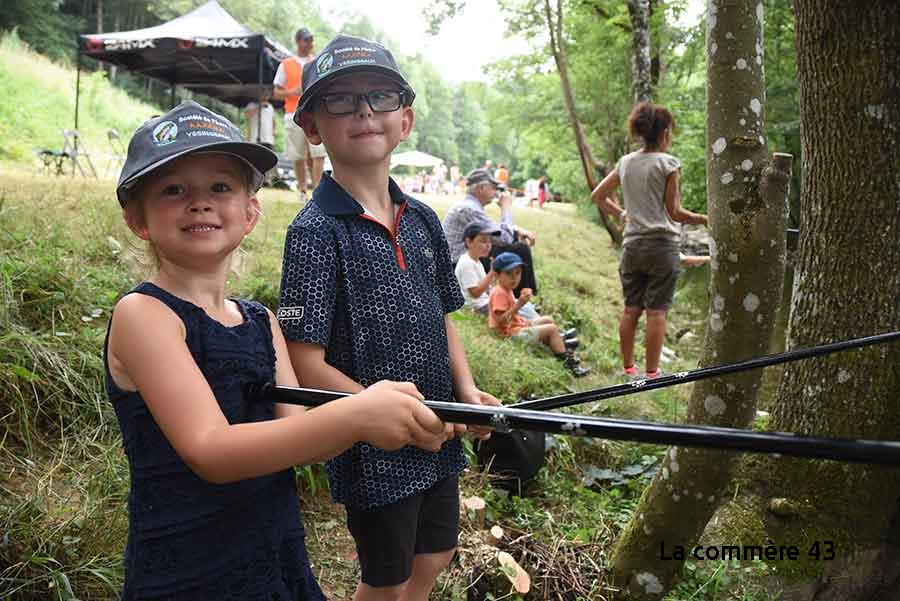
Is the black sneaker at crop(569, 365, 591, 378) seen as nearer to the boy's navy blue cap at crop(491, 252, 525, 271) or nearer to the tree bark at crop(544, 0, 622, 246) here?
the boy's navy blue cap at crop(491, 252, 525, 271)

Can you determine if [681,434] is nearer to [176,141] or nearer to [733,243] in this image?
[176,141]

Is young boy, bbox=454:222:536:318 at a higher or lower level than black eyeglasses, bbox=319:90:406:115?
lower

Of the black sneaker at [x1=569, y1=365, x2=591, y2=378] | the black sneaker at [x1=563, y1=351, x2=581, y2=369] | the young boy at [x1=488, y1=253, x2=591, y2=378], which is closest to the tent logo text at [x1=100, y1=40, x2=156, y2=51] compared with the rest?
the young boy at [x1=488, y1=253, x2=591, y2=378]

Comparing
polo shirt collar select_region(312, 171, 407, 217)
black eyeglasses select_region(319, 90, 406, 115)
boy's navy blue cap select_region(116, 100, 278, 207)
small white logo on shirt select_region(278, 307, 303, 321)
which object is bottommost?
small white logo on shirt select_region(278, 307, 303, 321)

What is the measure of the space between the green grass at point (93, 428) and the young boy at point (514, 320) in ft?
0.53

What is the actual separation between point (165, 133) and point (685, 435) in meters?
1.12

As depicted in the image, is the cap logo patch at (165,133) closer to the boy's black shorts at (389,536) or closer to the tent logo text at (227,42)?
the boy's black shorts at (389,536)

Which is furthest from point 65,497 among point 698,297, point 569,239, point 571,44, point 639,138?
point 571,44

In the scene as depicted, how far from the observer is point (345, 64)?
1.78m

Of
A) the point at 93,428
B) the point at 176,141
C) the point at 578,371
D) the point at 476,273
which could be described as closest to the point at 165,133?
the point at 176,141

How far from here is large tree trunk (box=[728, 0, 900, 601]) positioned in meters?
2.57

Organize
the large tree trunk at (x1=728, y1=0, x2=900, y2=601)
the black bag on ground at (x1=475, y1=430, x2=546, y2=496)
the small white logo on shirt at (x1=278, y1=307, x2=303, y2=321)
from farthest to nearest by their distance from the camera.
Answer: the black bag on ground at (x1=475, y1=430, x2=546, y2=496)
the large tree trunk at (x1=728, y1=0, x2=900, y2=601)
the small white logo on shirt at (x1=278, y1=307, x2=303, y2=321)

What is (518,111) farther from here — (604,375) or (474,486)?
(474,486)

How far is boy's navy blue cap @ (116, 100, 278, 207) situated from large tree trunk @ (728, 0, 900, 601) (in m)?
2.27
